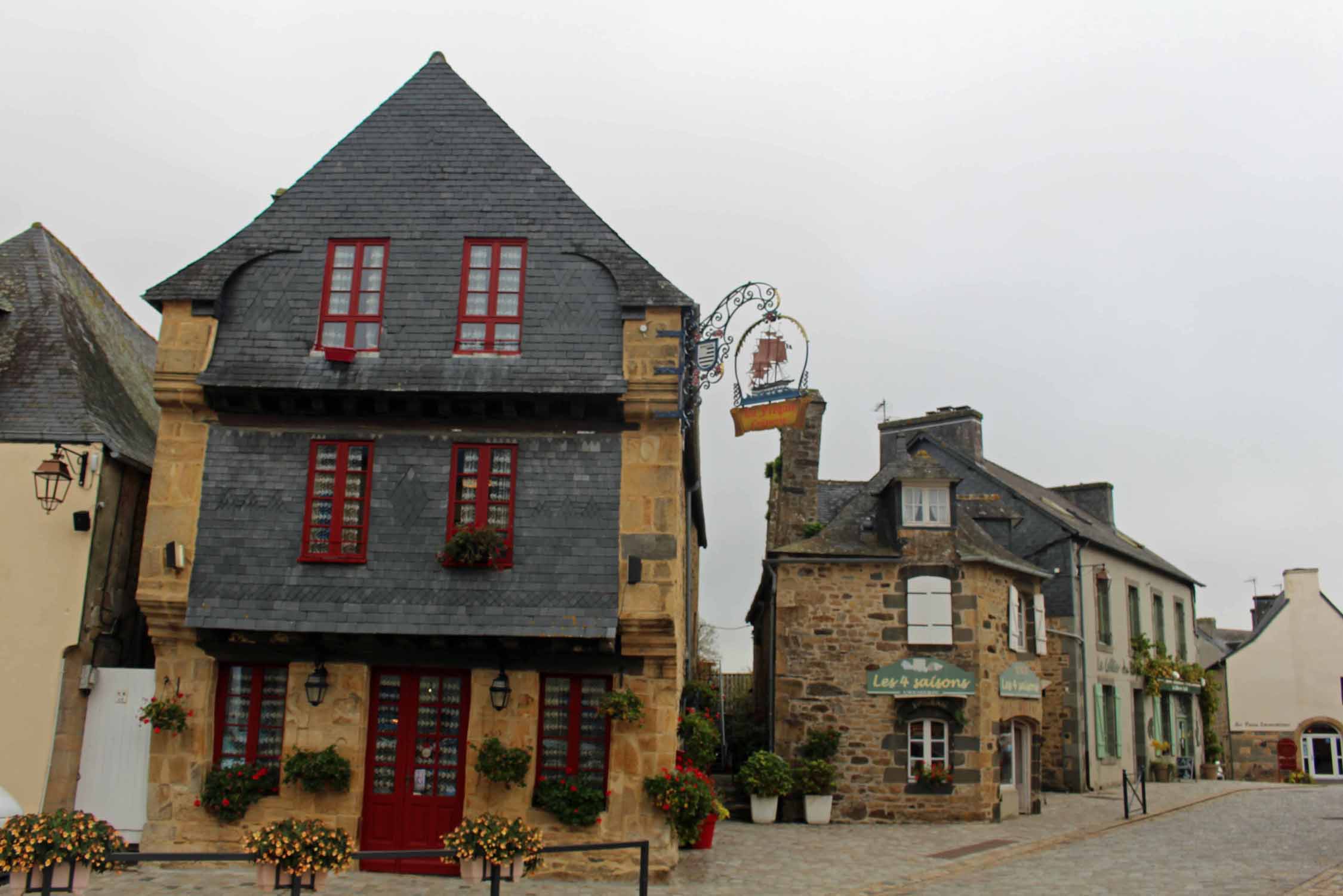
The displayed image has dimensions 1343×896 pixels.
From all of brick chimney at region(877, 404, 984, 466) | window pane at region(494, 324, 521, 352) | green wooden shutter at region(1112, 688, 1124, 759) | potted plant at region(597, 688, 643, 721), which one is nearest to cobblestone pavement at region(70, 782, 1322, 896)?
potted plant at region(597, 688, 643, 721)

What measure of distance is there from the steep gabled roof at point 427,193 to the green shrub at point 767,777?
329 inches

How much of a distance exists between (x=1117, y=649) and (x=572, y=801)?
17701 millimetres

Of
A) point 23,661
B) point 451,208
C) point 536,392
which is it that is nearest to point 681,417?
point 536,392

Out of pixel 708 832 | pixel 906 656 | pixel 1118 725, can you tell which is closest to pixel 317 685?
pixel 708 832

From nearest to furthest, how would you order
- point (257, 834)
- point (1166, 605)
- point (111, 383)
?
point (257, 834) < point (111, 383) < point (1166, 605)

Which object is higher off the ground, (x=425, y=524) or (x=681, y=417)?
(x=681, y=417)

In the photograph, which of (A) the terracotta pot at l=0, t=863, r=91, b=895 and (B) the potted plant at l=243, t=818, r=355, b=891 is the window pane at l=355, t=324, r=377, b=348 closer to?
(B) the potted plant at l=243, t=818, r=355, b=891

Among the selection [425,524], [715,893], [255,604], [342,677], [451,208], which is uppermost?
[451,208]

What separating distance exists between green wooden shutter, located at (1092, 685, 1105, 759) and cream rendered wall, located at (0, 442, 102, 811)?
65.6 feet

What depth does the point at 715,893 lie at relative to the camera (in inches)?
429

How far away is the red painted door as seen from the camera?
12.1 meters

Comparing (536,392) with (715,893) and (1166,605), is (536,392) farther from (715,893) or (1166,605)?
(1166,605)

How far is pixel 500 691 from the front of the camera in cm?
1209

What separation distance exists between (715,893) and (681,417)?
4954 millimetres
